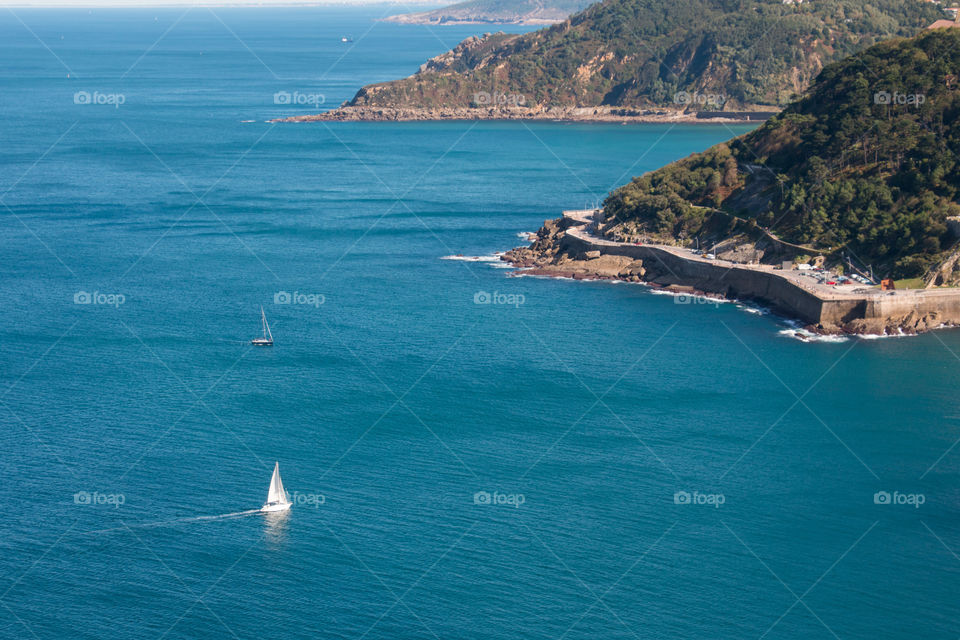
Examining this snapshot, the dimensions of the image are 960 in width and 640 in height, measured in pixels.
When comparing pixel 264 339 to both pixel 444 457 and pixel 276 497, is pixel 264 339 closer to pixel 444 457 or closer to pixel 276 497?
pixel 444 457

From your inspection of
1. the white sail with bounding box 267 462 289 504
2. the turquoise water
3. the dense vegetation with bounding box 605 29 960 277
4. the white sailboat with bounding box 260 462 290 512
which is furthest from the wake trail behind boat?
the dense vegetation with bounding box 605 29 960 277

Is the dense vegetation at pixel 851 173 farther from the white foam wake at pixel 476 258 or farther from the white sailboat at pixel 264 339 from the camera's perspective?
the white sailboat at pixel 264 339

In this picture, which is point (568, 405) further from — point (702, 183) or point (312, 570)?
point (702, 183)

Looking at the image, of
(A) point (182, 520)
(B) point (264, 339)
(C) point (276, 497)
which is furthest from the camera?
(B) point (264, 339)

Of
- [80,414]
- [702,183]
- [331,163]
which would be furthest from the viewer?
[331,163]

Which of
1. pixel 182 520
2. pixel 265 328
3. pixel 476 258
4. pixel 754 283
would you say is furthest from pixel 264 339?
pixel 754 283

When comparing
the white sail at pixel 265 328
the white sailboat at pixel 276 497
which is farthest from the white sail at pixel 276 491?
the white sail at pixel 265 328

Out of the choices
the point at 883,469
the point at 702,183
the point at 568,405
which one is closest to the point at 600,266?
the point at 702,183
